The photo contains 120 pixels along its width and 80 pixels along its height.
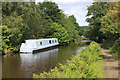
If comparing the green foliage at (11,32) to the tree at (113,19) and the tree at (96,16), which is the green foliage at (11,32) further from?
the tree at (96,16)

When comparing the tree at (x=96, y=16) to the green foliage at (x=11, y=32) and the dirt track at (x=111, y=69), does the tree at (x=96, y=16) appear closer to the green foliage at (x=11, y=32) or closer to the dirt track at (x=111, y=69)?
the green foliage at (x=11, y=32)

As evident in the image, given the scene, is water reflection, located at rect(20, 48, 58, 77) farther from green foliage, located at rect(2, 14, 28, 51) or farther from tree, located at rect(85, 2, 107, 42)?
tree, located at rect(85, 2, 107, 42)

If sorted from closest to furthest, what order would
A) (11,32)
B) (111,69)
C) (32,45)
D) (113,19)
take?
(111,69)
(113,19)
(11,32)
(32,45)

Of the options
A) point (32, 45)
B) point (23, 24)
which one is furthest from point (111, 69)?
point (23, 24)

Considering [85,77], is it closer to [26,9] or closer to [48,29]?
[26,9]

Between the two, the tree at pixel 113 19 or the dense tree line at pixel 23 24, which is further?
the dense tree line at pixel 23 24

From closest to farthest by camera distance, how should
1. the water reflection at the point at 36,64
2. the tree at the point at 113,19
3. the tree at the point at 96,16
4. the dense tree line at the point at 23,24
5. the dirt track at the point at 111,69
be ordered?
the dirt track at the point at 111,69 → the tree at the point at 113,19 → the water reflection at the point at 36,64 → the dense tree line at the point at 23,24 → the tree at the point at 96,16

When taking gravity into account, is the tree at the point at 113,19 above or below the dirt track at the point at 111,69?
above

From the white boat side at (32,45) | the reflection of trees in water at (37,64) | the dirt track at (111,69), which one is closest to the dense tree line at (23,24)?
the white boat side at (32,45)

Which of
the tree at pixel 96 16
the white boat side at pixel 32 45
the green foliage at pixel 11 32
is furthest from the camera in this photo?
the tree at pixel 96 16

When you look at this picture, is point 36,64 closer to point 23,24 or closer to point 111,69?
point 111,69

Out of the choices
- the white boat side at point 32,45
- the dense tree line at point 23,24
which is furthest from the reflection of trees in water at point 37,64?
the dense tree line at point 23,24

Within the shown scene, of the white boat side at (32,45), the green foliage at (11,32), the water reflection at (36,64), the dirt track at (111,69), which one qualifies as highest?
the green foliage at (11,32)

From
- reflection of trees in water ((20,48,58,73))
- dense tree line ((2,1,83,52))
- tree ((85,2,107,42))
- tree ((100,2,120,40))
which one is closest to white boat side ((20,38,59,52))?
dense tree line ((2,1,83,52))
